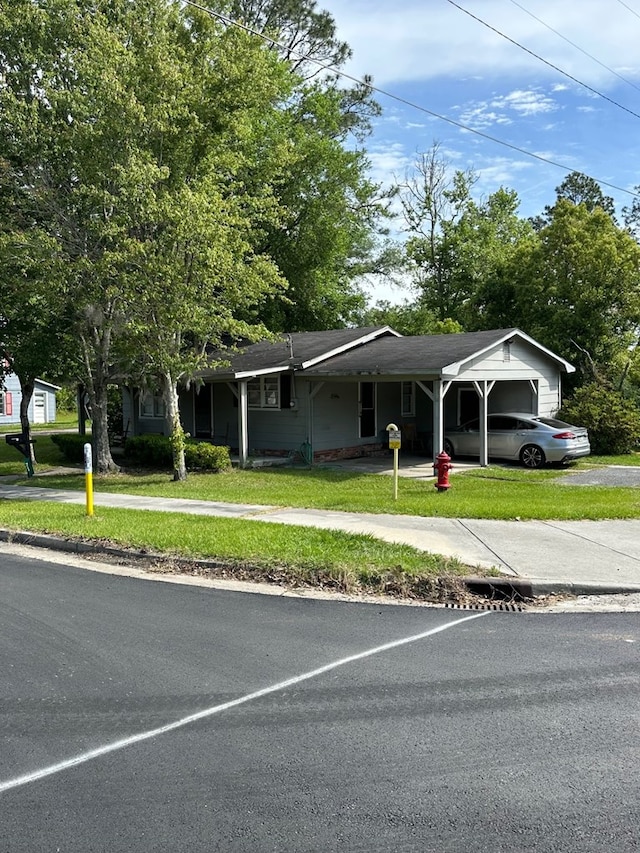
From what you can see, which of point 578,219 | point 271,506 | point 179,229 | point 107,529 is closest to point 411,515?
point 271,506

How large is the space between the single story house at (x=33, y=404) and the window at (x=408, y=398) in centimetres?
2990

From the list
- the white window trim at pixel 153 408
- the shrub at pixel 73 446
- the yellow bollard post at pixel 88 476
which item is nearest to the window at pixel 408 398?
the white window trim at pixel 153 408

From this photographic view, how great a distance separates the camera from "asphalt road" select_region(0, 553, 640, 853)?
11.4ft

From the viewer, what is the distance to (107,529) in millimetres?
10688

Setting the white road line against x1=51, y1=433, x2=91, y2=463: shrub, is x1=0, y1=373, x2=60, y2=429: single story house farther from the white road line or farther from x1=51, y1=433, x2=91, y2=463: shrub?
the white road line

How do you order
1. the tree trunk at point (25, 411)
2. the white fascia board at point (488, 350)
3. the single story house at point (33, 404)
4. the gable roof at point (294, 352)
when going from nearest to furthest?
1. the white fascia board at point (488, 350)
2. the tree trunk at point (25, 411)
3. the gable roof at point (294, 352)
4. the single story house at point (33, 404)

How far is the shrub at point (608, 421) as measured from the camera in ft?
74.8

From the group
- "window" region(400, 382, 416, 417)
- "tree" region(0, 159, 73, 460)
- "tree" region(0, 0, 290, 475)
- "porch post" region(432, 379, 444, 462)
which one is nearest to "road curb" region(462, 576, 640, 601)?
"tree" region(0, 0, 290, 475)

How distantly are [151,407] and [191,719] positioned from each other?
2308 cm

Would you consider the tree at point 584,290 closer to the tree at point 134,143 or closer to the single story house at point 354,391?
the single story house at point 354,391

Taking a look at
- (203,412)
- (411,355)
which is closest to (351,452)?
(411,355)

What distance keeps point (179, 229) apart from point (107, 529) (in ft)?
24.1

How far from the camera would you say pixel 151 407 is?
27000 millimetres

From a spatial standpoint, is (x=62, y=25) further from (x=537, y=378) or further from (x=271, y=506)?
(x=537, y=378)
